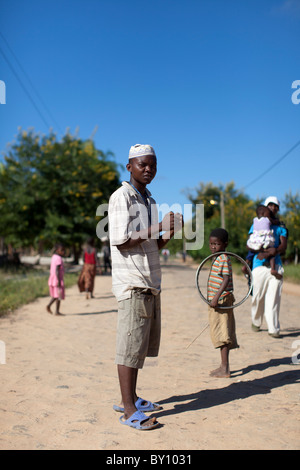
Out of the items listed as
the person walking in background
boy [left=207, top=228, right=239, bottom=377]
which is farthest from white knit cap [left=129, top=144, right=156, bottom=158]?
the person walking in background

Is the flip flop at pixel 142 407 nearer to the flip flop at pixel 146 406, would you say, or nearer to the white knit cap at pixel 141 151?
the flip flop at pixel 146 406

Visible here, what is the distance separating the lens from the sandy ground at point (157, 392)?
3252mm

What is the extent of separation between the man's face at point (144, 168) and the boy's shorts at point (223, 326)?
1895 millimetres

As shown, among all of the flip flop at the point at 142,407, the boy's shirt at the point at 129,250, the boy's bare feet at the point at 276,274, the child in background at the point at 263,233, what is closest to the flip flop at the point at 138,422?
the flip flop at the point at 142,407

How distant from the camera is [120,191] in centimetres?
357

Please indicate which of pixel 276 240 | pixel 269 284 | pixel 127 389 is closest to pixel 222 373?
pixel 127 389

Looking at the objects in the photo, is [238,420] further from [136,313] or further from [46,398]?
[46,398]

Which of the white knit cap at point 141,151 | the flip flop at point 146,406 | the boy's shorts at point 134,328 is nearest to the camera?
the boy's shorts at point 134,328

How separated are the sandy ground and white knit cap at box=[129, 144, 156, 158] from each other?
83.3 inches

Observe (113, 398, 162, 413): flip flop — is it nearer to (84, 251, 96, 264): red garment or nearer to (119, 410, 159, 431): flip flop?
(119, 410, 159, 431): flip flop

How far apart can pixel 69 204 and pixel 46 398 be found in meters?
23.4

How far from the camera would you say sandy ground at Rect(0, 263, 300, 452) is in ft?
10.7
